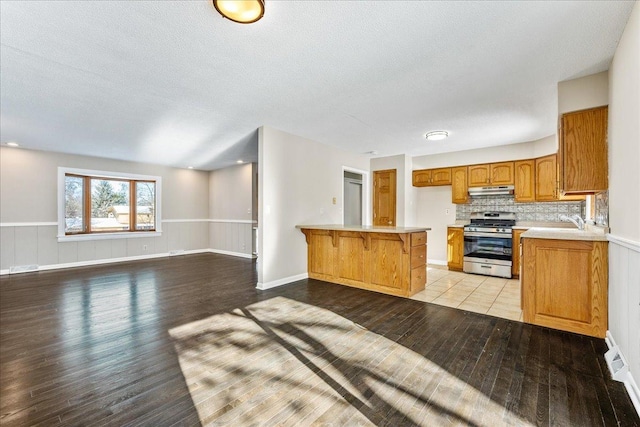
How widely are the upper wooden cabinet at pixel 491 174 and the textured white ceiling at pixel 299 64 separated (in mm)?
972

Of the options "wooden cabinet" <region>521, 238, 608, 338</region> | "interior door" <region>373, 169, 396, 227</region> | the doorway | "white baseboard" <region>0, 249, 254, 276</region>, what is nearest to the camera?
"wooden cabinet" <region>521, 238, 608, 338</region>

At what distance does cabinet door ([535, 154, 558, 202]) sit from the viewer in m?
4.82

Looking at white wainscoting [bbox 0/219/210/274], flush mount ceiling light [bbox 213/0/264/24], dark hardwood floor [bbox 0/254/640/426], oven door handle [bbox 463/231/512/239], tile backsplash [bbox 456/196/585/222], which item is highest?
flush mount ceiling light [bbox 213/0/264/24]

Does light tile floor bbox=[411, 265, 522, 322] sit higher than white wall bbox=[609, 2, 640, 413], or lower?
lower

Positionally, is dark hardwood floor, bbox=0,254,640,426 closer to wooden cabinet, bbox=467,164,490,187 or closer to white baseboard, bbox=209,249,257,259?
wooden cabinet, bbox=467,164,490,187

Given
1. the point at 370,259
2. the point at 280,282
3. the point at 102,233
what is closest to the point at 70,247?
the point at 102,233

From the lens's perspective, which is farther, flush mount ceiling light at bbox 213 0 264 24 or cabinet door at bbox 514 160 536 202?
cabinet door at bbox 514 160 536 202

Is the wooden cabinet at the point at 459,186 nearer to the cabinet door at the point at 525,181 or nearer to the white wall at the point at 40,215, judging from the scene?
the cabinet door at the point at 525,181

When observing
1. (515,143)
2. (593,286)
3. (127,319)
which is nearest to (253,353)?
(127,319)

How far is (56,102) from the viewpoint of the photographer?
11.0 feet

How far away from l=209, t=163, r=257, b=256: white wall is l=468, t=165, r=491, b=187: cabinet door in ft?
16.1

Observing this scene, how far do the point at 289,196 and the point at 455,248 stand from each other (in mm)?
3460

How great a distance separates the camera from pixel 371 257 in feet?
14.1

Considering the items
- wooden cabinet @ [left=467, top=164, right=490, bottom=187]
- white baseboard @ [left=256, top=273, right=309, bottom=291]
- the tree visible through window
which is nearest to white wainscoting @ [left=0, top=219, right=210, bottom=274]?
the tree visible through window
